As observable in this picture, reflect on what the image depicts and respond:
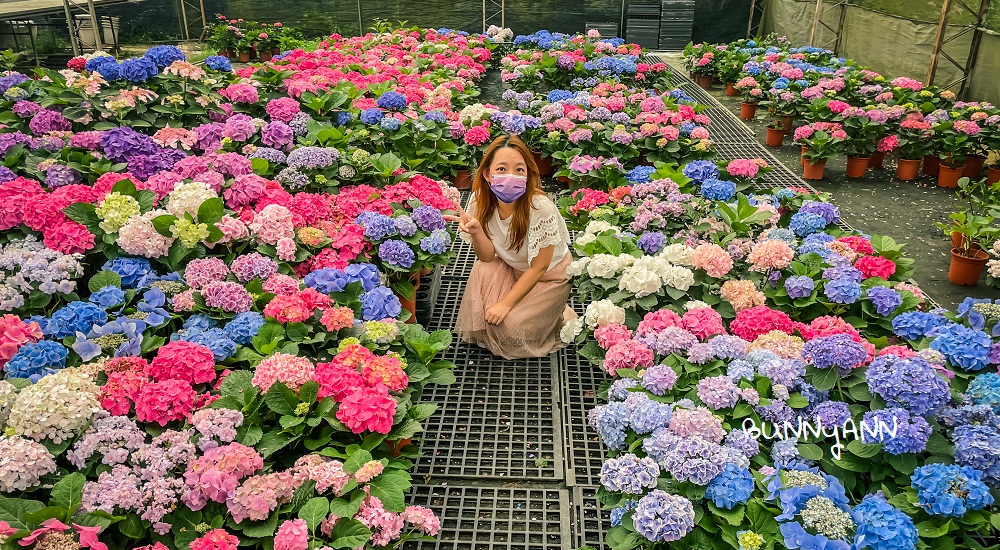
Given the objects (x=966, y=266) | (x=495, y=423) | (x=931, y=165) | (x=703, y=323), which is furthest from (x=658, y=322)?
(x=931, y=165)

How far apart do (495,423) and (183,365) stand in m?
1.33

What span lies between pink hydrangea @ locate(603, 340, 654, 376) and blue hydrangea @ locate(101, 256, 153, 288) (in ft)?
6.05

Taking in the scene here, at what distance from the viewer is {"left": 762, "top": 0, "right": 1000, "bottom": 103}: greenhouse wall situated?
6.61m

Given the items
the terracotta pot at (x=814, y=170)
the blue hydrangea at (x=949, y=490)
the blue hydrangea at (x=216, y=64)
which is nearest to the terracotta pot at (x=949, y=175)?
the terracotta pot at (x=814, y=170)

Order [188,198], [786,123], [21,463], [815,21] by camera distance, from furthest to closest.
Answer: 1. [815,21]
2. [786,123]
3. [188,198]
4. [21,463]

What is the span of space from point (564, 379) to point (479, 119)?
2.87 meters

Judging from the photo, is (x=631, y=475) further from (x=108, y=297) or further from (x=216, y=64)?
(x=216, y=64)

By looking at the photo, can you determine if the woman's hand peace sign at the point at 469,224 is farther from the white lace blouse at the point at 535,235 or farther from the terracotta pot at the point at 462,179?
the terracotta pot at the point at 462,179

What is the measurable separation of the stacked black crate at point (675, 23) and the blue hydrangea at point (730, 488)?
1271 centimetres

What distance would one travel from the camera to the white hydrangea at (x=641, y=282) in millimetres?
2605

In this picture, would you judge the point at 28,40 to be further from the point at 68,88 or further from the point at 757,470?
the point at 757,470

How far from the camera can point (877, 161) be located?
6.29 metres

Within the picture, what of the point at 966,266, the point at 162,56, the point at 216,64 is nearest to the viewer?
the point at 162,56

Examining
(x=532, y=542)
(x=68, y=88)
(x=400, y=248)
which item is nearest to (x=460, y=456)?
(x=532, y=542)
